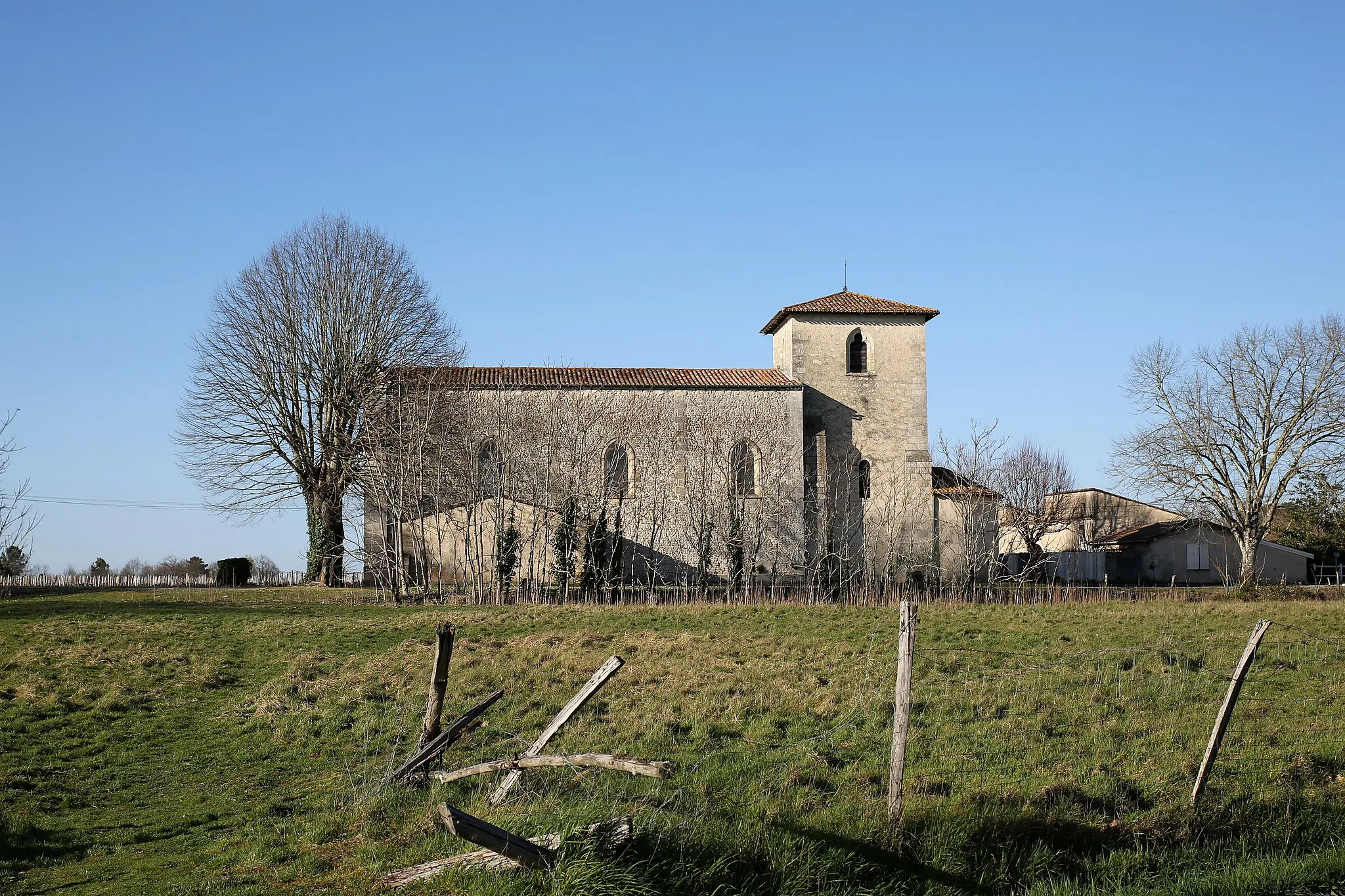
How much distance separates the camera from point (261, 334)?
37.8 meters

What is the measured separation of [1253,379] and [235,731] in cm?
4157

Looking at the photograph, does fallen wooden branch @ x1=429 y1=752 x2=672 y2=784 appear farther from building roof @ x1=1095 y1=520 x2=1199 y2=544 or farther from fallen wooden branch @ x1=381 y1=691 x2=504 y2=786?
building roof @ x1=1095 y1=520 x2=1199 y2=544

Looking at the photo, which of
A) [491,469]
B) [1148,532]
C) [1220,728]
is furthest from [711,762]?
[1148,532]

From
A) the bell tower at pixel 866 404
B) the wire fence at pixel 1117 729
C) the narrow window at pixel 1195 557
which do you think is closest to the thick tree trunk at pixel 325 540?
the bell tower at pixel 866 404

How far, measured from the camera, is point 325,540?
1454 inches

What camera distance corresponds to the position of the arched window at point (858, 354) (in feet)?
142

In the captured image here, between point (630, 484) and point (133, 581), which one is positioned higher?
point (630, 484)

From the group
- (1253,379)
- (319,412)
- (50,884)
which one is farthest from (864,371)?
(50,884)

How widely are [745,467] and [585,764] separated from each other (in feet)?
110

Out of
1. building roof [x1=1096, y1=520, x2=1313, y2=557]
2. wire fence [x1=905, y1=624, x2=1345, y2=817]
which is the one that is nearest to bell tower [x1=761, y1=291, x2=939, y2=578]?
building roof [x1=1096, y1=520, x2=1313, y2=557]

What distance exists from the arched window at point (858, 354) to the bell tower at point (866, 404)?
3cm

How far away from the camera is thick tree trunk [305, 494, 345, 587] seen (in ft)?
121

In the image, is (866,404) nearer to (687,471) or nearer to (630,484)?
(687,471)

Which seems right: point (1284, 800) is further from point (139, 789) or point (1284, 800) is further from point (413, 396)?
point (413, 396)
